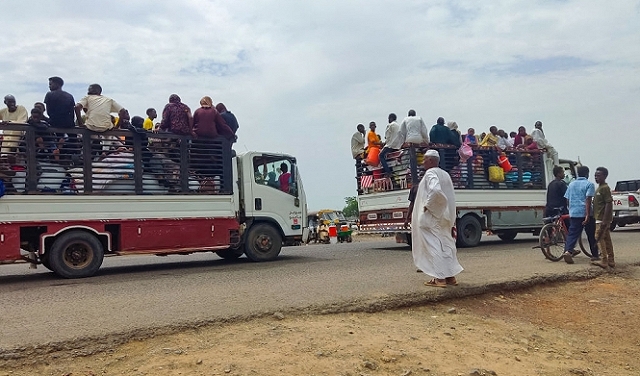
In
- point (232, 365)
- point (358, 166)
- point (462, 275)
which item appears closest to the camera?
point (232, 365)

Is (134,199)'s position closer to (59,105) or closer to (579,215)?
(59,105)

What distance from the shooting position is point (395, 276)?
26.2ft

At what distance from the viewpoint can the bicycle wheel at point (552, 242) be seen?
9820mm

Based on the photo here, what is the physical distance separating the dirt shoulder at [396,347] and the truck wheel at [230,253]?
5933 mm

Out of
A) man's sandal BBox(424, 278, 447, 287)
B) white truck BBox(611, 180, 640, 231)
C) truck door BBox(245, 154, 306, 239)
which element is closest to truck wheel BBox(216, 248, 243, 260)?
truck door BBox(245, 154, 306, 239)

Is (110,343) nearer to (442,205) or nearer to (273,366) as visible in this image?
(273,366)

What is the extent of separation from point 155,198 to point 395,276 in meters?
4.40

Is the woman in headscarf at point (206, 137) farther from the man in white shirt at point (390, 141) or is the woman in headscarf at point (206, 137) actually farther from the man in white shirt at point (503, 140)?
the man in white shirt at point (503, 140)

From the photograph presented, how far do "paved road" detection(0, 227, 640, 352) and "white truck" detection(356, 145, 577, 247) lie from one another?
2.11m

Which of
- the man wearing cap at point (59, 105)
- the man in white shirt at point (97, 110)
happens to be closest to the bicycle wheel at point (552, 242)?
the man in white shirt at point (97, 110)

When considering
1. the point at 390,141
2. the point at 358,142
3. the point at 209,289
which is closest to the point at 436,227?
the point at 209,289

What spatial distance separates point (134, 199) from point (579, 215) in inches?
288

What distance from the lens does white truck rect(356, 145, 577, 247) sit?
1326 cm

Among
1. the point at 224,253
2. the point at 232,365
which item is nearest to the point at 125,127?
the point at 224,253
